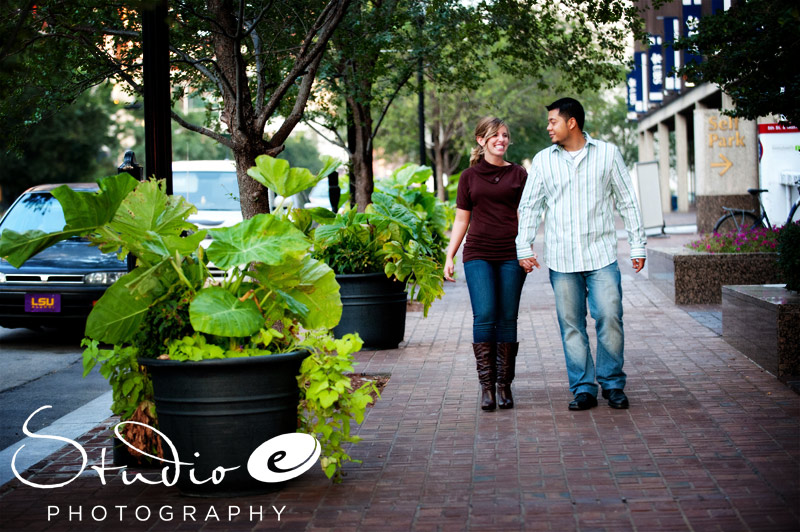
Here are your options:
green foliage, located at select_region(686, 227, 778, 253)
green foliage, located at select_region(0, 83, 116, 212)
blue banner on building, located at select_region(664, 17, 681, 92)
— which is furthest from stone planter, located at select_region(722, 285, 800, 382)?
green foliage, located at select_region(0, 83, 116, 212)

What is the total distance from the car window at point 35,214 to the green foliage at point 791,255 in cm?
811

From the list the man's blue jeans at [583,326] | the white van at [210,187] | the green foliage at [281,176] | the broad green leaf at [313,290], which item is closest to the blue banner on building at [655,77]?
the white van at [210,187]

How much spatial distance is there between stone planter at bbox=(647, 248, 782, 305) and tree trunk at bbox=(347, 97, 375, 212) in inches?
168

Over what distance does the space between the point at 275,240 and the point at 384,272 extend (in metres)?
4.62

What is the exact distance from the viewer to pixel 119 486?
5043 mm

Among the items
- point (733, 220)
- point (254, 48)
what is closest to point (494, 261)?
point (254, 48)

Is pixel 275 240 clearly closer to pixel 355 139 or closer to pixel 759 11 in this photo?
pixel 759 11

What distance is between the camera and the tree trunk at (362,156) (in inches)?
542

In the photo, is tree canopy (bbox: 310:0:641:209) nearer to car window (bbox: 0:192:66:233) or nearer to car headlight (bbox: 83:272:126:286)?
car headlight (bbox: 83:272:126:286)

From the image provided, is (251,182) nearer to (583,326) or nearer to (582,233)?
(582,233)

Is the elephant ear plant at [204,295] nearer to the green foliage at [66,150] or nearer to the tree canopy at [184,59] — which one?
the tree canopy at [184,59]

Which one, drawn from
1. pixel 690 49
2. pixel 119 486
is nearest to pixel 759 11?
pixel 690 49

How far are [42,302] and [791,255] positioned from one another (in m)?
7.53

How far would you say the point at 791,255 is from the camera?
24.3 ft
